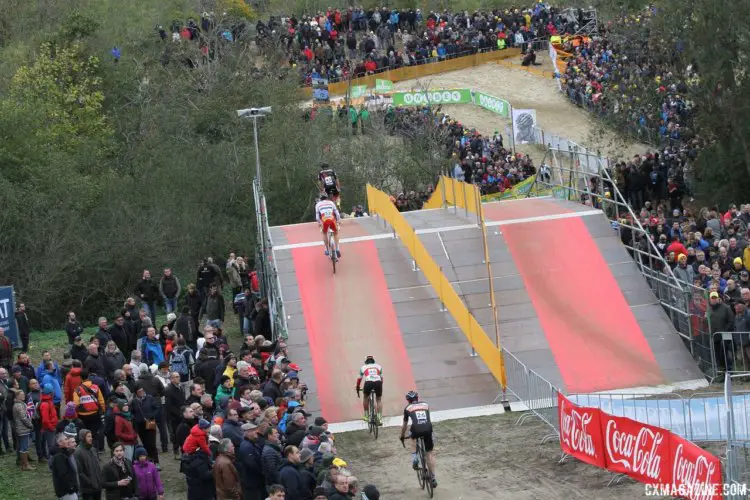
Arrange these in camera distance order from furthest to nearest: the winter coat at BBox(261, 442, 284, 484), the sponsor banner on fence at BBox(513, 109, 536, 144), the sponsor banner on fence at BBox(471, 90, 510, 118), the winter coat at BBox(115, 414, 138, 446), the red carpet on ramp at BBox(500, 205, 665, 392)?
the sponsor banner on fence at BBox(471, 90, 510, 118) < the sponsor banner on fence at BBox(513, 109, 536, 144) < the red carpet on ramp at BBox(500, 205, 665, 392) < the winter coat at BBox(115, 414, 138, 446) < the winter coat at BBox(261, 442, 284, 484)

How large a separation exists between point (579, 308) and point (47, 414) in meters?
11.4

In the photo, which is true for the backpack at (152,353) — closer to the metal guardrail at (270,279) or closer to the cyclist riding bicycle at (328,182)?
the metal guardrail at (270,279)

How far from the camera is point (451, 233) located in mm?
31062

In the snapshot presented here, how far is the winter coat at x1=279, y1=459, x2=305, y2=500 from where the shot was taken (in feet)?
54.6

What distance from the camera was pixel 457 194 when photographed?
111 feet

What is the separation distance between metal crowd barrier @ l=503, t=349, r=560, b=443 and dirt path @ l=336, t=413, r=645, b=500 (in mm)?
238

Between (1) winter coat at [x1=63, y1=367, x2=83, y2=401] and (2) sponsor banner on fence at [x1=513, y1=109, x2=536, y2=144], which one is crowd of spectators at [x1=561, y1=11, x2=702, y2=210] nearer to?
(2) sponsor banner on fence at [x1=513, y1=109, x2=536, y2=144]

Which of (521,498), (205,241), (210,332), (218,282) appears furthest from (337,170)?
(521,498)

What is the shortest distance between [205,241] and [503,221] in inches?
510

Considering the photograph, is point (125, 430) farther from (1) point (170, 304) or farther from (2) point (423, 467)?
(1) point (170, 304)

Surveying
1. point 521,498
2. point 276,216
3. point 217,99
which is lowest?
point 521,498

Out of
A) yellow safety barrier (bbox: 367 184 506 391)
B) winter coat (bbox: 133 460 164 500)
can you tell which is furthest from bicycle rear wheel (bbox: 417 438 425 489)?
yellow safety barrier (bbox: 367 184 506 391)

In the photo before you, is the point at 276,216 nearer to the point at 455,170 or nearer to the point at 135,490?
the point at 455,170

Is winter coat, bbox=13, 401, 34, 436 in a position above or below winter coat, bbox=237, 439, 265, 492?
above
